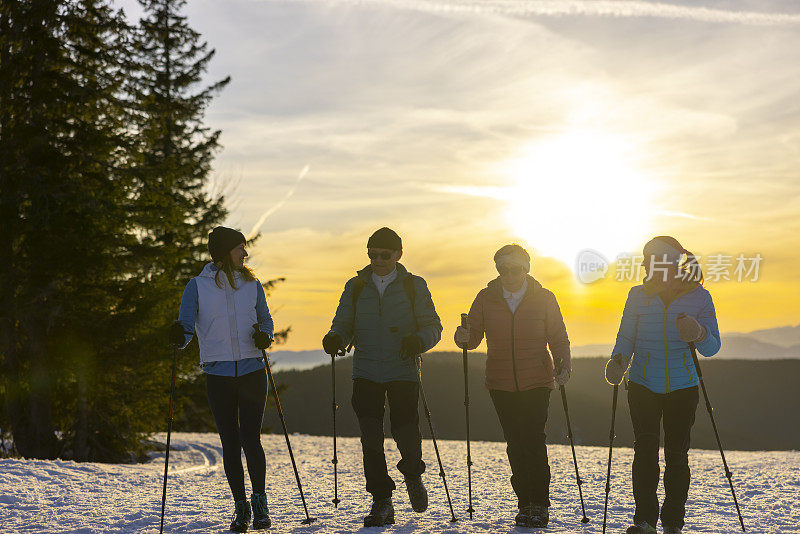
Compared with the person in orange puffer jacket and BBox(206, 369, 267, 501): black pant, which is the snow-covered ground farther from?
BBox(206, 369, 267, 501): black pant

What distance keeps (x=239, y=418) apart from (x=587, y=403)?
225 ft

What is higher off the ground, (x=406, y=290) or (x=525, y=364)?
(x=406, y=290)

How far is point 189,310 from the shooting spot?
6344 mm

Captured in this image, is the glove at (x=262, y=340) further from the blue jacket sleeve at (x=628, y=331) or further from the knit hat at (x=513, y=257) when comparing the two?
the blue jacket sleeve at (x=628, y=331)

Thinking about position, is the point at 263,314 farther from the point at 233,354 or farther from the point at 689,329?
the point at 689,329

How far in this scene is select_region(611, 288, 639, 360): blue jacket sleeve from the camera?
6090mm

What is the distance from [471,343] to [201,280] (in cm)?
245

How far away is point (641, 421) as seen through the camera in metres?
5.99

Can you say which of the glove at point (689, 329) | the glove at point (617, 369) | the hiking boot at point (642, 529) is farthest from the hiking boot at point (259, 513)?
the glove at point (689, 329)

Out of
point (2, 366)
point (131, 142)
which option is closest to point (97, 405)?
point (2, 366)

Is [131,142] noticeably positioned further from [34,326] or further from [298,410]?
[298,410]

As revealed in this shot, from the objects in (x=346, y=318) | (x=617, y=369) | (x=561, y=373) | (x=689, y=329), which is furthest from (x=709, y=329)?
(x=346, y=318)

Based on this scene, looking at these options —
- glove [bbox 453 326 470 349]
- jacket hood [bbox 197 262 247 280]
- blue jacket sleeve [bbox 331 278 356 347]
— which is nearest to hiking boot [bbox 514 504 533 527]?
glove [bbox 453 326 470 349]

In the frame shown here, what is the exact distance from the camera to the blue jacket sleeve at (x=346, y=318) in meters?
6.74
